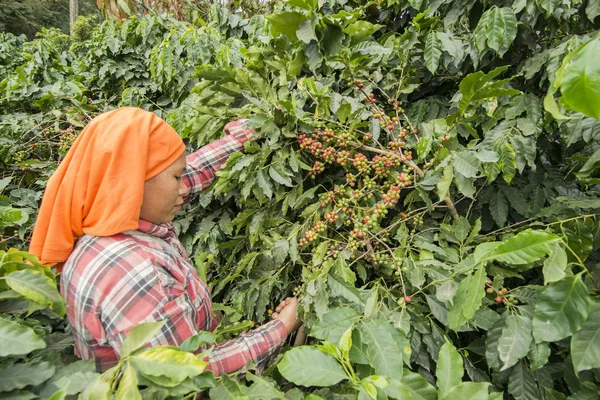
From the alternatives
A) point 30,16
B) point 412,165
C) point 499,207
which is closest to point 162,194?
point 412,165

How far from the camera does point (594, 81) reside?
590 mm

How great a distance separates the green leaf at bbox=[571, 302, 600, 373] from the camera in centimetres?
85

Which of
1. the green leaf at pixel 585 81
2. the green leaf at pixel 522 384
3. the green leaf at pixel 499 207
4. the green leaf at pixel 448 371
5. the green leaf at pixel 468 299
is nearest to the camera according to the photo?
the green leaf at pixel 585 81

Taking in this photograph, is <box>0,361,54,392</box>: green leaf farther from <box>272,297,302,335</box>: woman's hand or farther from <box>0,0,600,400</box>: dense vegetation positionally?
<box>272,297,302,335</box>: woman's hand

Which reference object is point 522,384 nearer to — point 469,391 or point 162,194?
point 469,391

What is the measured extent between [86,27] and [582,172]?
15652mm

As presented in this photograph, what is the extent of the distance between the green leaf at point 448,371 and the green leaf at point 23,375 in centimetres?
85

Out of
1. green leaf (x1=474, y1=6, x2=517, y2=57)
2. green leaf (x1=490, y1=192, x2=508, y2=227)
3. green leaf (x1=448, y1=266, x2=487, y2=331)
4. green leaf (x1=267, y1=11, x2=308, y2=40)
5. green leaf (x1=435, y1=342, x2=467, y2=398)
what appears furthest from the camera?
green leaf (x1=490, y1=192, x2=508, y2=227)

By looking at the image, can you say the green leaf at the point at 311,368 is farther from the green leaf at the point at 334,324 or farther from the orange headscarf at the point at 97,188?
the orange headscarf at the point at 97,188

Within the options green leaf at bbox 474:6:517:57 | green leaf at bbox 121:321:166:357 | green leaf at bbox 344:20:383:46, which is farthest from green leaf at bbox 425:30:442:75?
green leaf at bbox 121:321:166:357

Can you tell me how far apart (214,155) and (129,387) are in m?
1.38

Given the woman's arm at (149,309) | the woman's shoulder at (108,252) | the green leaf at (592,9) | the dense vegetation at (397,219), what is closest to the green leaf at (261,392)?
the dense vegetation at (397,219)

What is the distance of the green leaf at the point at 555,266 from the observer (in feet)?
2.77

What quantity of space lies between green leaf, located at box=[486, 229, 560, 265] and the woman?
92 cm
